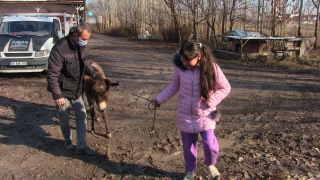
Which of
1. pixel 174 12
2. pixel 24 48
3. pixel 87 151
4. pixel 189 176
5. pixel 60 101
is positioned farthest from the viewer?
pixel 174 12

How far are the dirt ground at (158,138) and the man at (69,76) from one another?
40 cm

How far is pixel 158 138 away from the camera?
5.29 meters

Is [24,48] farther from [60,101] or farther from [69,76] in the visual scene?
[60,101]

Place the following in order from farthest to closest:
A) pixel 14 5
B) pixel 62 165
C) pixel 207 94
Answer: pixel 14 5, pixel 62 165, pixel 207 94

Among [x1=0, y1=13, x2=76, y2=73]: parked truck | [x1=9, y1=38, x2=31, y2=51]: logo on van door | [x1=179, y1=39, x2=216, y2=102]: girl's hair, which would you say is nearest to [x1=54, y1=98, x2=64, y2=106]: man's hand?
[x1=179, y1=39, x2=216, y2=102]: girl's hair

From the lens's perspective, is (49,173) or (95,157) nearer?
(49,173)

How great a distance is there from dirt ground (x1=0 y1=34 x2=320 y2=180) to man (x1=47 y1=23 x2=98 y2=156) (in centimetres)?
40

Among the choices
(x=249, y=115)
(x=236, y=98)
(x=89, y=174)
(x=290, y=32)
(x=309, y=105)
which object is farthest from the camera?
(x=290, y=32)

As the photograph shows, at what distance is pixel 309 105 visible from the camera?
23.1 feet

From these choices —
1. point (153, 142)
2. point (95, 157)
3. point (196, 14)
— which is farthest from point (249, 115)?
point (196, 14)

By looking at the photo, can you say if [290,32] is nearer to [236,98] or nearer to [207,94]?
[236,98]

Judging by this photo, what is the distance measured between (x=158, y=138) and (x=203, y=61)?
7.73 ft

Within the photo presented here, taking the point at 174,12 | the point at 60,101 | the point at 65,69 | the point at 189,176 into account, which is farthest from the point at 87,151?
the point at 174,12

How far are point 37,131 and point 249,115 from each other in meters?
4.18
